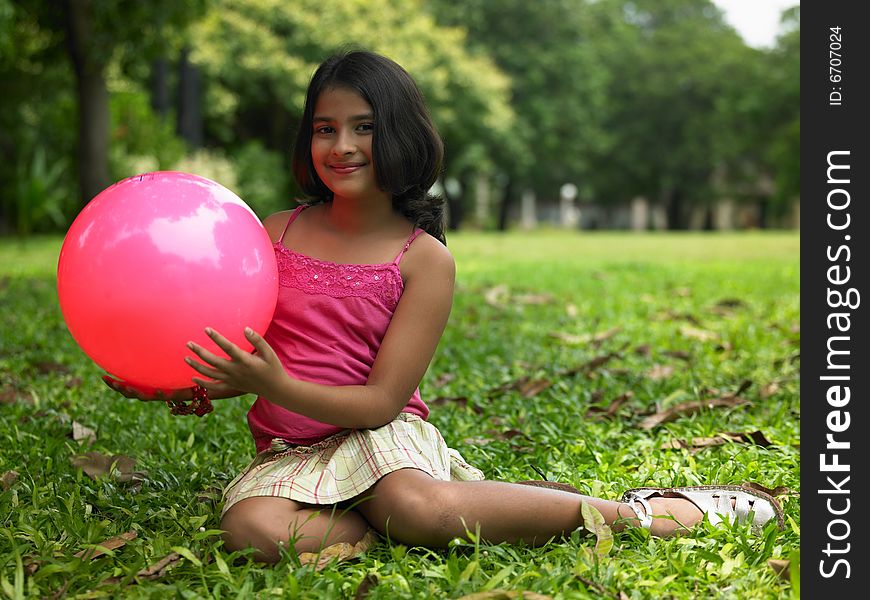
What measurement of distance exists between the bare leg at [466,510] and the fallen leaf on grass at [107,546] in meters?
0.56

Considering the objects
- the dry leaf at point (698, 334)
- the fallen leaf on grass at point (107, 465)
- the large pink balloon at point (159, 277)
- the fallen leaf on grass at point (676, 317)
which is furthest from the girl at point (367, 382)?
the fallen leaf on grass at point (676, 317)

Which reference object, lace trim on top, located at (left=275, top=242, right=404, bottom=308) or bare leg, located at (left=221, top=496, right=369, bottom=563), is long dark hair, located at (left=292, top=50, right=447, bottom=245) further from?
bare leg, located at (left=221, top=496, right=369, bottom=563)

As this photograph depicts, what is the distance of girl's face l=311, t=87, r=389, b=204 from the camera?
249 centimetres

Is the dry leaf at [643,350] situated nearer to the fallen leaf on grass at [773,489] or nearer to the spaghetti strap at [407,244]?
the fallen leaf on grass at [773,489]

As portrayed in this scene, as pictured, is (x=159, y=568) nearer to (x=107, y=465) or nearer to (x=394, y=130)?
(x=107, y=465)

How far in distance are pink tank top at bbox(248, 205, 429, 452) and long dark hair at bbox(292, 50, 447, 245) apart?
6.1 inches

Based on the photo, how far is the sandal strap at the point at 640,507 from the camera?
2.39 meters

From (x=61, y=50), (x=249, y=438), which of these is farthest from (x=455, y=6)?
(x=249, y=438)

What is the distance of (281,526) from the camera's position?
2.27 m

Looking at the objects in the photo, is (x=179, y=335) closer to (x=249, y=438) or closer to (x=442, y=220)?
(x=442, y=220)

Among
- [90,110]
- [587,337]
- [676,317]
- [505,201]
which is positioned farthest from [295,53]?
[587,337]

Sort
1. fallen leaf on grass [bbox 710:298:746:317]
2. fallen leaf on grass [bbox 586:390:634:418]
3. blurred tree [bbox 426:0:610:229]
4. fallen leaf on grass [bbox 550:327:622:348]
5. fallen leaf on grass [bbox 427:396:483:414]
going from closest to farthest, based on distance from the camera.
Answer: fallen leaf on grass [bbox 586:390:634:418], fallen leaf on grass [bbox 427:396:483:414], fallen leaf on grass [bbox 550:327:622:348], fallen leaf on grass [bbox 710:298:746:317], blurred tree [bbox 426:0:610:229]

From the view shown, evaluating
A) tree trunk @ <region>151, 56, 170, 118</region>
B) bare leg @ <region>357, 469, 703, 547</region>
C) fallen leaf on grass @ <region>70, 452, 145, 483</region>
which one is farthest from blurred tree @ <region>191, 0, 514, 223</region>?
bare leg @ <region>357, 469, 703, 547</region>

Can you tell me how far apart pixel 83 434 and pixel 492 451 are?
1365 mm
